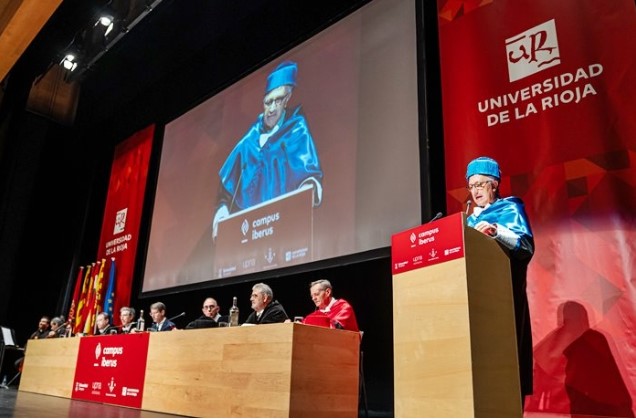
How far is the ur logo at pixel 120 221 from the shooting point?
23.0ft

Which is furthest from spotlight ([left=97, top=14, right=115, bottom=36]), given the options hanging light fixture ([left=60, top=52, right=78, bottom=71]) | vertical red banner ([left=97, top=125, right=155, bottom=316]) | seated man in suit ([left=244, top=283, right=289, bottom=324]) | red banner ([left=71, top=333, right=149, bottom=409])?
seated man in suit ([left=244, top=283, right=289, bottom=324])

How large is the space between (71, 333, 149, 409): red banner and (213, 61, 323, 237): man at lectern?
1676 millimetres

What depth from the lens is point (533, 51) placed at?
3191 mm

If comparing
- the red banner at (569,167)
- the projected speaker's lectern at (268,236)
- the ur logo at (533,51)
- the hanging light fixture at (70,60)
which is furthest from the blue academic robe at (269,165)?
the hanging light fixture at (70,60)

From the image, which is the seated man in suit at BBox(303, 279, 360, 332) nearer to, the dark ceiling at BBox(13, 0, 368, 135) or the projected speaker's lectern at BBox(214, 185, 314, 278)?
the projected speaker's lectern at BBox(214, 185, 314, 278)

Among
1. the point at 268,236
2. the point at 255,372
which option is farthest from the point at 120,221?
the point at 255,372

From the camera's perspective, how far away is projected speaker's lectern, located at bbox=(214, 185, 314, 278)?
4.25 metres

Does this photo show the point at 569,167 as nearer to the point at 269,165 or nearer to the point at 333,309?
the point at 333,309

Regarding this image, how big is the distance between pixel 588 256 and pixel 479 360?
4.57ft

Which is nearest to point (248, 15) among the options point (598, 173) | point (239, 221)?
point (239, 221)

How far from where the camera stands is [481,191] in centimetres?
236

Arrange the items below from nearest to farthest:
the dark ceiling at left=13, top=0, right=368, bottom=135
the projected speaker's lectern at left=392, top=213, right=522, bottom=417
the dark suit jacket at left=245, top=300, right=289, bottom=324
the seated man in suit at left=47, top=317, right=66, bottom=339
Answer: the projected speaker's lectern at left=392, top=213, right=522, bottom=417 < the dark suit jacket at left=245, top=300, right=289, bottom=324 < the dark ceiling at left=13, top=0, right=368, bottom=135 < the seated man in suit at left=47, top=317, right=66, bottom=339

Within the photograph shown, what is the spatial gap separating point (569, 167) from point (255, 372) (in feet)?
6.63

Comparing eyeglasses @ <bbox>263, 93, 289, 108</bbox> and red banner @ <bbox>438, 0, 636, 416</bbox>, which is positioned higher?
eyeglasses @ <bbox>263, 93, 289, 108</bbox>
